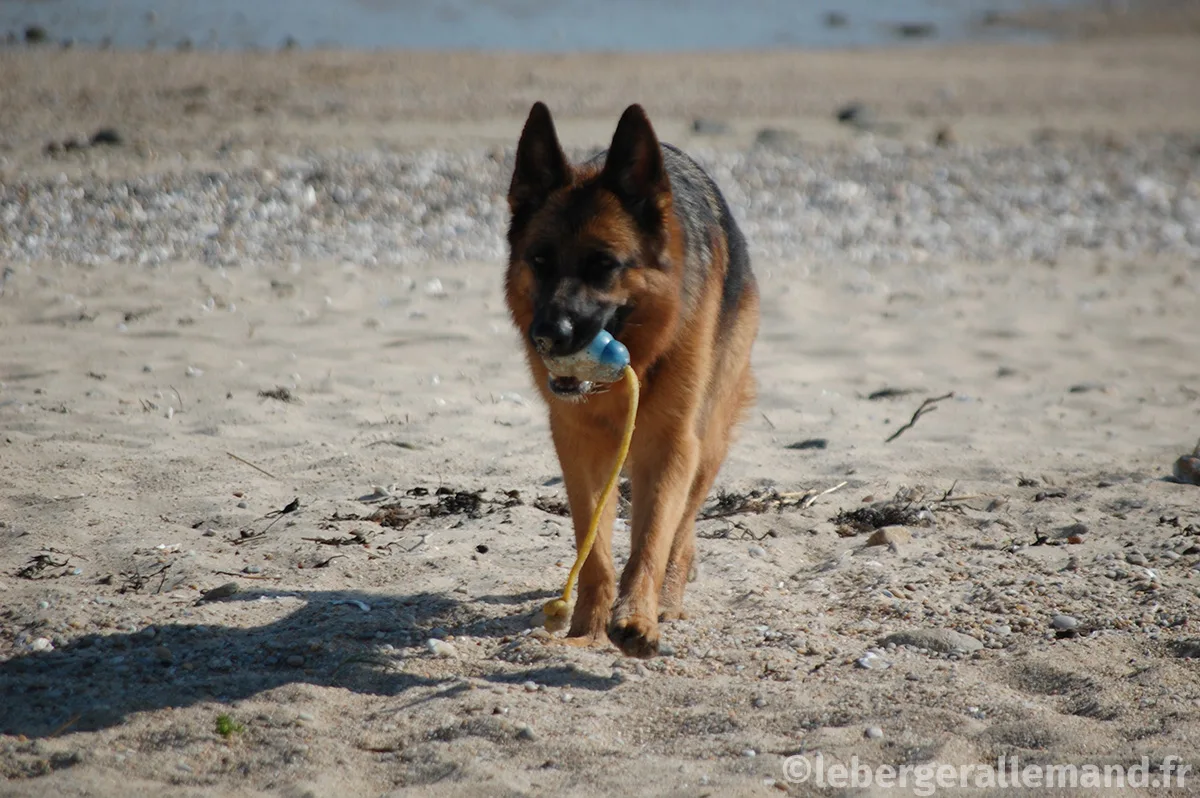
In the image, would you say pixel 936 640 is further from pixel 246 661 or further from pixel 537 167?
pixel 246 661

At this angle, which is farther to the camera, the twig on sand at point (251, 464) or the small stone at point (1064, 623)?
the twig on sand at point (251, 464)

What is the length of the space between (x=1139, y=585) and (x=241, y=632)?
3.76 metres

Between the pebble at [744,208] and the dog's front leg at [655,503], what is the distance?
5400 mm

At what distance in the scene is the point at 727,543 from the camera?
6.11m

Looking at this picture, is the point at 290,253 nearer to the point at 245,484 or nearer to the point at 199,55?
the point at 245,484

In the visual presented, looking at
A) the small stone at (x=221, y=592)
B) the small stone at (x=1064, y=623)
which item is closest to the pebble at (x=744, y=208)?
the small stone at (x=221, y=592)

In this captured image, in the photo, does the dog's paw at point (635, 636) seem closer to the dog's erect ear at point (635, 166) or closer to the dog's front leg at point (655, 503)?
the dog's front leg at point (655, 503)

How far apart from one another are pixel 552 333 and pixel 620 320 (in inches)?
18.0

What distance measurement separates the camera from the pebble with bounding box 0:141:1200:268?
1098 centimetres

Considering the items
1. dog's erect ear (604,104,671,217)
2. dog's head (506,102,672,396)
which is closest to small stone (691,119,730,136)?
dog's head (506,102,672,396)

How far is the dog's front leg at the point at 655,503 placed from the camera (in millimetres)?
4785

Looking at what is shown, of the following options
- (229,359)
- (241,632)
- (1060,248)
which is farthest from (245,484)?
(1060,248)

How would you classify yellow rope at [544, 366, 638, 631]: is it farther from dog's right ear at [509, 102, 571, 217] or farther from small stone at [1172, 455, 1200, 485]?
small stone at [1172, 455, 1200, 485]

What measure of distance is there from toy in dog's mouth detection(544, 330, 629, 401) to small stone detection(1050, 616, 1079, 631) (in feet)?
6.79
